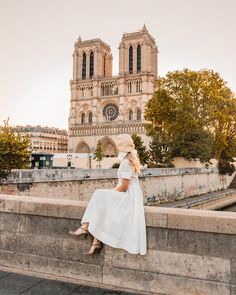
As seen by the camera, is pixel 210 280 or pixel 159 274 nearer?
pixel 210 280

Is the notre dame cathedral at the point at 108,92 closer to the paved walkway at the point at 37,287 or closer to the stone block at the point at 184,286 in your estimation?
the paved walkway at the point at 37,287

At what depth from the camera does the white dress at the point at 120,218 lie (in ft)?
12.3

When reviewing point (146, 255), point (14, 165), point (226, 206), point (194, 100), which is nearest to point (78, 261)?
point (146, 255)

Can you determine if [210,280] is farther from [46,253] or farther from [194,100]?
[194,100]

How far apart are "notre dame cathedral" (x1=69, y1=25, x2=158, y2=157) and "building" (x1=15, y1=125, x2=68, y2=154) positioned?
23.2 metres

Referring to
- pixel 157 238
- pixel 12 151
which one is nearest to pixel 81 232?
pixel 157 238

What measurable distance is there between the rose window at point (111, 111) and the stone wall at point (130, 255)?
70.0 m

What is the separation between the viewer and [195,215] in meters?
3.64

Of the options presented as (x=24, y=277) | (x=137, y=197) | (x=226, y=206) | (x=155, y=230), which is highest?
(x=137, y=197)

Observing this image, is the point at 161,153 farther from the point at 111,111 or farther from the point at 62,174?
the point at 111,111

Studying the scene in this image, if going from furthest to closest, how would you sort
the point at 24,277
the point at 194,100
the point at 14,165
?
the point at 194,100
the point at 14,165
the point at 24,277

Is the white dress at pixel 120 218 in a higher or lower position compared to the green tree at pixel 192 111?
lower

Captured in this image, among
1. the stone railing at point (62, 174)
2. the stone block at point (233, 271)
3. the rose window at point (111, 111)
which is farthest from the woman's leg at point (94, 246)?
the rose window at point (111, 111)

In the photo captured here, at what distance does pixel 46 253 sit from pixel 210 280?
206cm
